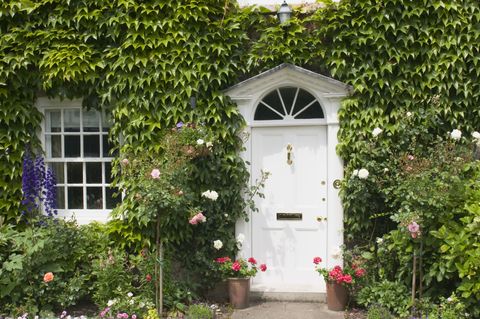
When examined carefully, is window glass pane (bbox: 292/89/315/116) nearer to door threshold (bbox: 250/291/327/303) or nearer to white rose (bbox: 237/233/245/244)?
white rose (bbox: 237/233/245/244)

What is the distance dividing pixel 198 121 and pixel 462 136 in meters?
3.67

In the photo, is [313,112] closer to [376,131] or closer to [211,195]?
[376,131]

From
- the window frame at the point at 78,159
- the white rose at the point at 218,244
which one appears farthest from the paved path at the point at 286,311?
the window frame at the point at 78,159

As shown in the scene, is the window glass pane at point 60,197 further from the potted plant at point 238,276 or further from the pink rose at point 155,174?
the potted plant at point 238,276

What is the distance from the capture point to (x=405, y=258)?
5645mm

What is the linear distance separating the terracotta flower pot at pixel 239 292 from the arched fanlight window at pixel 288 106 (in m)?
2.35

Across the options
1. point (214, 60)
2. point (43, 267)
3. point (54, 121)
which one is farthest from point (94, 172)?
point (214, 60)

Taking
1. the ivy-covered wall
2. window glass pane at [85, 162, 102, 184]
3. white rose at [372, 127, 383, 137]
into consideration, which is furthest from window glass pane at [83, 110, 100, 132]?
white rose at [372, 127, 383, 137]

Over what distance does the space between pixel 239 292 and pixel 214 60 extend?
10.8ft

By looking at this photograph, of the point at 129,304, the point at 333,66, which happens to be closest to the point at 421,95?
the point at 333,66

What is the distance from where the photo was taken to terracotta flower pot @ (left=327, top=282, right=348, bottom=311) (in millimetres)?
6066

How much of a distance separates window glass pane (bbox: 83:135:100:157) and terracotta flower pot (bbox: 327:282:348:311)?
405 cm

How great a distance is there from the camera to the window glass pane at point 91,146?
723 centimetres

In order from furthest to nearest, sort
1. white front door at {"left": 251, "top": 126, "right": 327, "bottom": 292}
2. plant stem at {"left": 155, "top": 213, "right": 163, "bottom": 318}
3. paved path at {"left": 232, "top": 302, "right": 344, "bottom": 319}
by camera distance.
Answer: white front door at {"left": 251, "top": 126, "right": 327, "bottom": 292} < paved path at {"left": 232, "top": 302, "right": 344, "bottom": 319} < plant stem at {"left": 155, "top": 213, "right": 163, "bottom": 318}
